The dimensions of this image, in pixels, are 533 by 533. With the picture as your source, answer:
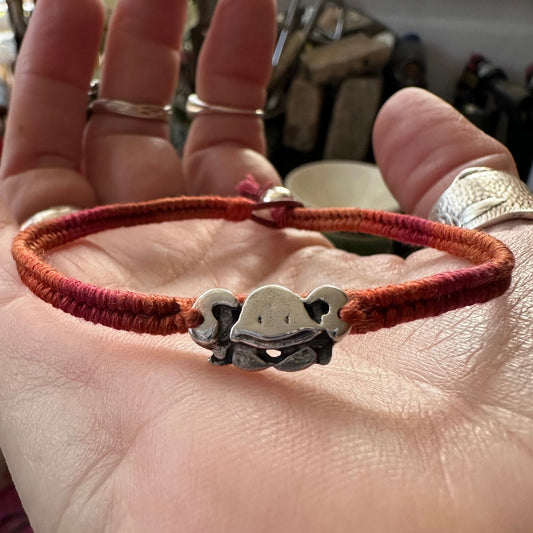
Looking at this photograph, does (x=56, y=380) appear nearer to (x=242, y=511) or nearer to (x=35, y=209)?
(x=242, y=511)

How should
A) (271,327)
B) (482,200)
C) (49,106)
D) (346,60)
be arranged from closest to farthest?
(271,327)
(482,200)
(49,106)
(346,60)

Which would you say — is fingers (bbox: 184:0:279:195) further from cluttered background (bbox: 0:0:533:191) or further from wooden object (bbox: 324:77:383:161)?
wooden object (bbox: 324:77:383:161)

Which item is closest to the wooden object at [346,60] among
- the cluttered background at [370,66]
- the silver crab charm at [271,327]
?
the cluttered background at [370,66]

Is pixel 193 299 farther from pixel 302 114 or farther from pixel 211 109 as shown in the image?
pixel 302 114

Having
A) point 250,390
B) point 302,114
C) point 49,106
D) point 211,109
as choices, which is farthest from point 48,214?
point 302,114

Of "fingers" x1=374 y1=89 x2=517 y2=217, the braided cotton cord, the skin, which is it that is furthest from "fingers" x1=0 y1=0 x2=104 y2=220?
"fingers" x1=374 y1=89 x2=517 y2=217

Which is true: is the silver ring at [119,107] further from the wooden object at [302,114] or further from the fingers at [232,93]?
Answer: the wooden object at [302,114]
